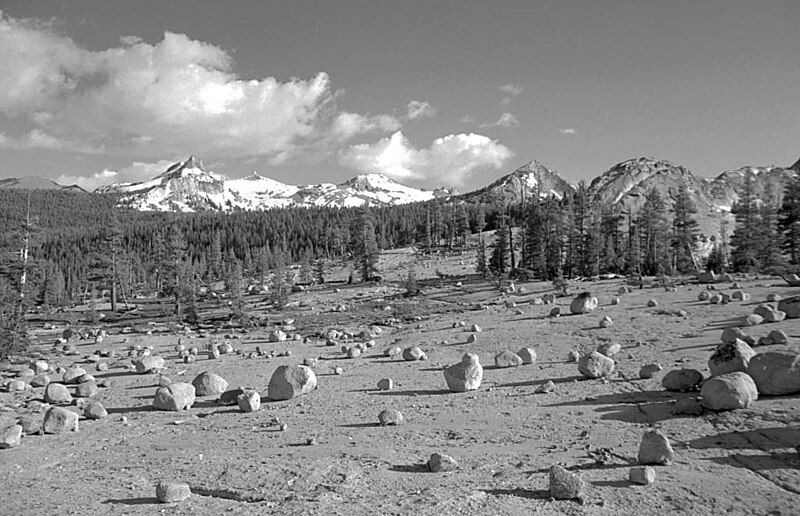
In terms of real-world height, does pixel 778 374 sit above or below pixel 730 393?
above

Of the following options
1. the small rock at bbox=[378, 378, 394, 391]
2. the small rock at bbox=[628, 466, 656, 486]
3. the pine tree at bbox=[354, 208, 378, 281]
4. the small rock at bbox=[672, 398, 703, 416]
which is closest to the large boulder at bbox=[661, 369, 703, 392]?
the small rock at bbox=[672, 398, 703, 416]

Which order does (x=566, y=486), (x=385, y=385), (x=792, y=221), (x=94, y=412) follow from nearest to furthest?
1. (x=566, y=486)
2. (x=94, y=412)
3. (x=385, y=385)
4. (x=792, y=221)

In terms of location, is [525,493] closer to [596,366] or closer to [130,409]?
[596,366]

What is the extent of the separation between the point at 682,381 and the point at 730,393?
2046 mm

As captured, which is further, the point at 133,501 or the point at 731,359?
the point at 731,359

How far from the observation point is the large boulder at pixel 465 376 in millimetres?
15656

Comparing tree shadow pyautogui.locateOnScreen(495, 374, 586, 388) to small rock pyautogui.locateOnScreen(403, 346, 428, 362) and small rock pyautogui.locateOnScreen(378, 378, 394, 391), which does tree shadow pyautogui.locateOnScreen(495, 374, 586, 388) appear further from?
small rock pyautogui.locateOnScreen(403, 346, 428, 362)

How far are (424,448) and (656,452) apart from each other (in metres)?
4.66

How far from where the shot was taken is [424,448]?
430 inches

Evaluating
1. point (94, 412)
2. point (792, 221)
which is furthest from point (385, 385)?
point (792, 221)

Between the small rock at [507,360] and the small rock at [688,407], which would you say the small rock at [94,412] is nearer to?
the small rock at [507,360]

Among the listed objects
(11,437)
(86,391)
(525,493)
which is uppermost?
(525,493)

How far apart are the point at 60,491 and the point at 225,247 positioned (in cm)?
17519

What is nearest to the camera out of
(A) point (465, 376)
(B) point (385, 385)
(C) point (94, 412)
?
(C) point (94, 412)
